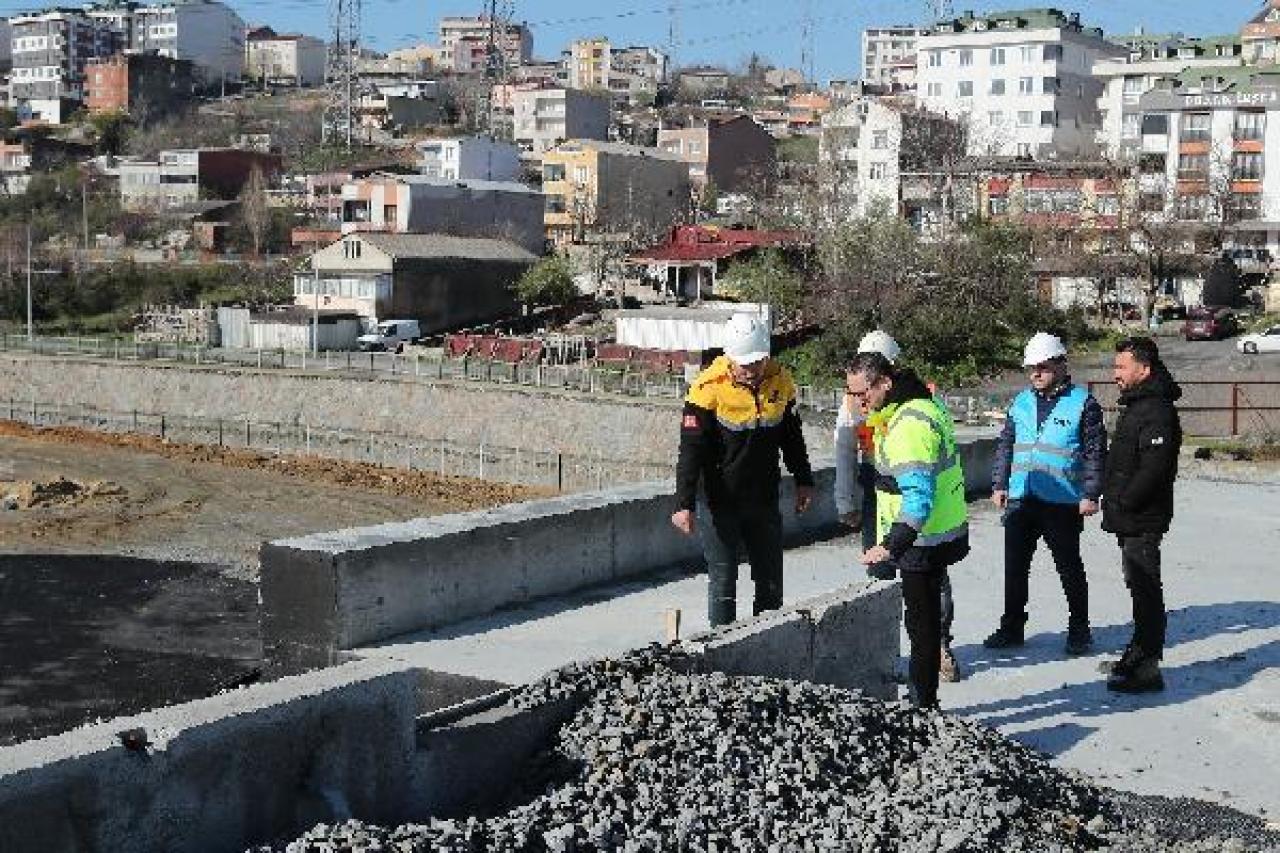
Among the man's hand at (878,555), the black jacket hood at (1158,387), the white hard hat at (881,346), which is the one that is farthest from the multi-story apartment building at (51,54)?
the man's hand at (878,555)

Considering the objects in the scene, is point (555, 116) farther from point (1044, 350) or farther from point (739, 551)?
point (739, 551)

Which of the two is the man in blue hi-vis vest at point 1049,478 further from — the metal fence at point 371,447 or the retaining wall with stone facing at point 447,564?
the metal fence at point 371,447

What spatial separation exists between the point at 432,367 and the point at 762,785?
38157 millimetres

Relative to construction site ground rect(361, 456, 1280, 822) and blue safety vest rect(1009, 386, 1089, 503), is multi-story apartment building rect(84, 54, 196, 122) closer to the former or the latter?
construction site ground rect(361, 456, 1280, 822)

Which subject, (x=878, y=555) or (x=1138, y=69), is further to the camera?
(x=1138, y=69)

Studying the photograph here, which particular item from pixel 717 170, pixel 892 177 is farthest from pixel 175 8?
pixel 892 177

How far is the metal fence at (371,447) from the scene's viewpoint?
1414 inches

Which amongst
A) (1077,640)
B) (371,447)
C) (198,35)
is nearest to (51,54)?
(198,35)

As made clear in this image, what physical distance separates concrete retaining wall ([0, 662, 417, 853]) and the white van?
4643 centimetres

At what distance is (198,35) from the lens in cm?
17025

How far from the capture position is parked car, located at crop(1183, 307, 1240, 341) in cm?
4378

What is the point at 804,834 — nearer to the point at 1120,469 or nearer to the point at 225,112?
the point at 1120,469

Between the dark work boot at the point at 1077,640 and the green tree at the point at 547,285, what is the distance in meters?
48.7

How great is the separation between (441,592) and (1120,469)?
10.9ft
